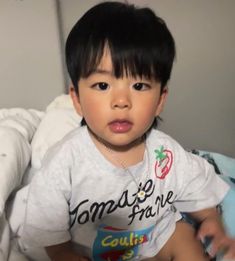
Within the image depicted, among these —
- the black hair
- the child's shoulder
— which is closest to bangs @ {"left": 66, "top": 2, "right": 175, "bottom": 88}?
the black hair

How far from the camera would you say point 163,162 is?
93 centimetres

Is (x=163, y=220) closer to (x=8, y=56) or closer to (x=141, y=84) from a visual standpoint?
(x=141, y=84)

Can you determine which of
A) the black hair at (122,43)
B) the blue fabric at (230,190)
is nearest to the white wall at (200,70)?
the blue fabric at (230,190)

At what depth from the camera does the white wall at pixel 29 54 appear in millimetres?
1216

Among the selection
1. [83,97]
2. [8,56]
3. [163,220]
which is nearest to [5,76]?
[8,56]

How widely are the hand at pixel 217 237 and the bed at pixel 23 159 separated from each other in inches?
1.0

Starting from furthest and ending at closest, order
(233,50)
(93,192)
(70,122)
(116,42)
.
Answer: (233,50) → (70,122) → (93,192) → (116,42)

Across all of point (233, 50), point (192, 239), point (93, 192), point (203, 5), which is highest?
point (203, 5)

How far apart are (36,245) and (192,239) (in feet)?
1.07

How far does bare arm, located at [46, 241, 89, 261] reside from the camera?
876mm

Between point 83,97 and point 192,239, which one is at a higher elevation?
point 83,97

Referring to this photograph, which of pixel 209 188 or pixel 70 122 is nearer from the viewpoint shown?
pixel 209 188

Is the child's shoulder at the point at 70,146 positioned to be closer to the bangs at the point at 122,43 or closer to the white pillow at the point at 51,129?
the bangs at the point at 122,43

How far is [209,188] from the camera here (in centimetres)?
97
